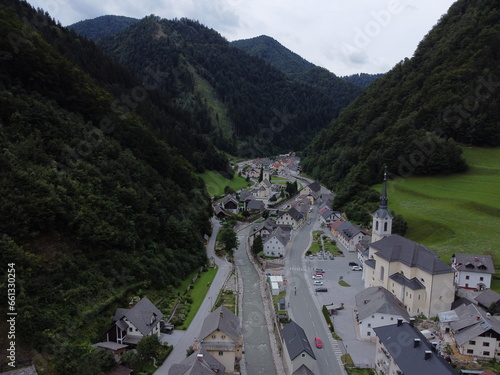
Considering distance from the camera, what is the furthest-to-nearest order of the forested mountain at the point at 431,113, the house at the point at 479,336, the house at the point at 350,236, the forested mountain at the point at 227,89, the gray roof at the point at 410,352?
the forested mountain at the point at 227,89
the forested mountain at the point at 431,113
the house at the point at 350,236
the house at the point at 479,336
the gray roof at the point at 410,352

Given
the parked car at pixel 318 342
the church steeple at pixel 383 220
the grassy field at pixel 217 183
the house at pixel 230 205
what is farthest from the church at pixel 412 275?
the grassy field at pixel 217 183

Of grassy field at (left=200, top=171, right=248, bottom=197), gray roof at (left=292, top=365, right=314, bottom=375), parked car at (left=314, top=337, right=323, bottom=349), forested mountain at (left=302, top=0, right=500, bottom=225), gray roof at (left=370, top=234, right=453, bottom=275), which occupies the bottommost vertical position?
parked car at (left=314, top=337, right=323, bottom=349)

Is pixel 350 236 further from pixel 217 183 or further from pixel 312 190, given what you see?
pixel 217 183

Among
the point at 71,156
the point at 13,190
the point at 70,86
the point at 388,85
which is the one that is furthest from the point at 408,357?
the point at 388,85

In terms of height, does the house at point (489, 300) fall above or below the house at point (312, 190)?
below

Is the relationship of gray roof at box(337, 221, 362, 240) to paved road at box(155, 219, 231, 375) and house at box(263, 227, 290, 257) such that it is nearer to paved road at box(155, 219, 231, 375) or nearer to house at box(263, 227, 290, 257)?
house at box(263, 227, 290, 257)

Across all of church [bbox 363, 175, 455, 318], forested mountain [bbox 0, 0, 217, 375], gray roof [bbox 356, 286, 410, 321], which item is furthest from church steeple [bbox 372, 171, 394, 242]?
forested mountain [bbox 0, 0, 217, 375]

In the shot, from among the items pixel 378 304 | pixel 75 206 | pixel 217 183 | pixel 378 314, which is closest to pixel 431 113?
pixel 217 183

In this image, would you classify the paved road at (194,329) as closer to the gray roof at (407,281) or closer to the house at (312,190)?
the gray roof at (407,281)
